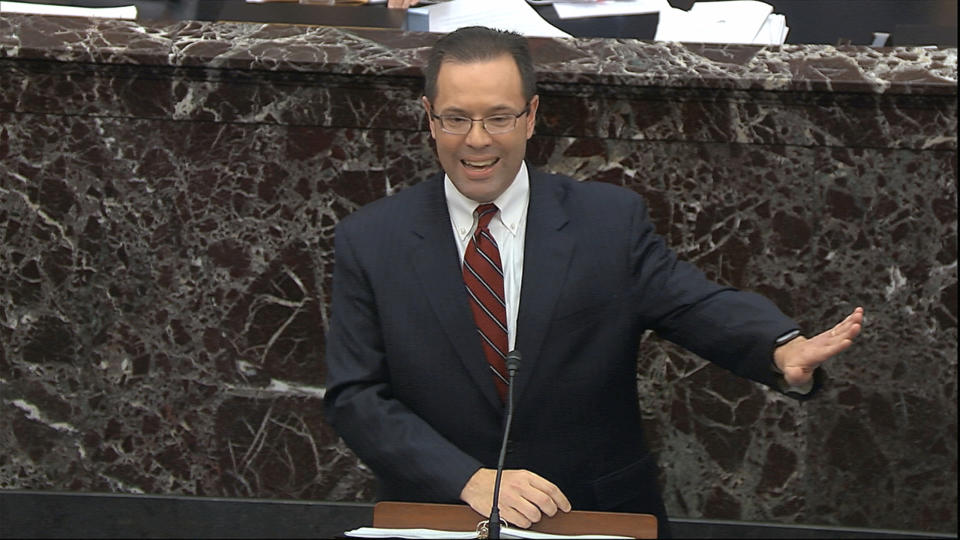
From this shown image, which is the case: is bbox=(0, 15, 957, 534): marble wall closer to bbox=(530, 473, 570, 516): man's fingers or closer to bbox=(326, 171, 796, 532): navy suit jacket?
bbox=(326, 171, 796, 532): navy suit jacket

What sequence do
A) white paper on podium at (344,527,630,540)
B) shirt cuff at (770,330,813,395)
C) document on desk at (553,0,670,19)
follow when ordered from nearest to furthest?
white paper on podium at (344,527,630,540) → shirt cuff at (770,330,813,395) → document on desk at (553,0,670,19)

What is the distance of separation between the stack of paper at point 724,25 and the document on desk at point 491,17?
24cm

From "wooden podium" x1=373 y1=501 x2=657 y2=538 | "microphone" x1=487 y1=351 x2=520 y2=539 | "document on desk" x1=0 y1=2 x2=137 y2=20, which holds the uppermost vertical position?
"document on desk" x1=0 y1=2 x2=137 y2=20

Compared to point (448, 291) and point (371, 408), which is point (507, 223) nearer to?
point (448, 291)

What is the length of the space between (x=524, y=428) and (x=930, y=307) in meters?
1.01

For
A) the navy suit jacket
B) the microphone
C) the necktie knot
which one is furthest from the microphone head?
the necktie knot

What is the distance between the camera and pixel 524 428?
7.43 feet

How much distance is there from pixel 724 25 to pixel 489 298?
1.07m

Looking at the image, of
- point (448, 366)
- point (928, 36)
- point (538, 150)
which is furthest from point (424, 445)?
point (928, 36)

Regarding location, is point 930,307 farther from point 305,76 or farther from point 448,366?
point 305,76

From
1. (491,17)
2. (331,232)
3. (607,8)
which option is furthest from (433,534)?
(607,8)

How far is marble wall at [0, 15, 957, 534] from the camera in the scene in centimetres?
274

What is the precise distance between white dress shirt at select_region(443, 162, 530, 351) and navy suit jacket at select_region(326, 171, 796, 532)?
21mm

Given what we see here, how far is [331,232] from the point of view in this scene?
2.86 metres
